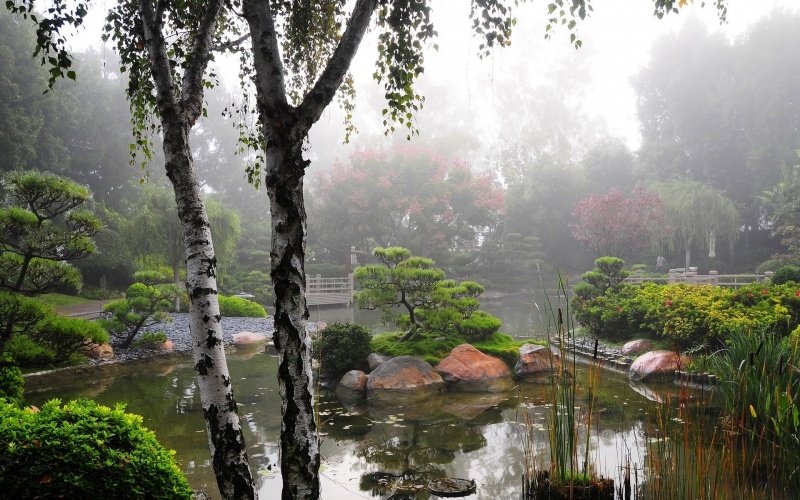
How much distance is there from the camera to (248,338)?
10.5 m

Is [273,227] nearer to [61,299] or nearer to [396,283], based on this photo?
[396,283]

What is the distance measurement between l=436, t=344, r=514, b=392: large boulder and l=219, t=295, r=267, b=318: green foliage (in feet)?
25.3

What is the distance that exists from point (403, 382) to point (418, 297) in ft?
5.48

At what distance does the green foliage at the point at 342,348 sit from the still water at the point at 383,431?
0.58 metres

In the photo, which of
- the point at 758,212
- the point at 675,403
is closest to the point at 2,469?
the point at 675,403

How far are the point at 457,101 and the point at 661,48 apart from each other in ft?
40.2

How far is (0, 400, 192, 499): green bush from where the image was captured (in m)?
1.66

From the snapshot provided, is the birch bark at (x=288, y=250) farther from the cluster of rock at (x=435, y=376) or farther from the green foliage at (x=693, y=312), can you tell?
the green foliage at (x=693, y=312)

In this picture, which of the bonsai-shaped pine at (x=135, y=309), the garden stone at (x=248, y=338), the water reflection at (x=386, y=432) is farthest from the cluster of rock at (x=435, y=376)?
the garden stone at (x=248, y=338)

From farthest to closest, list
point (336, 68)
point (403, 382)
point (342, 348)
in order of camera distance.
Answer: point (342, 348)
point (403, 382)
point (336, 68)

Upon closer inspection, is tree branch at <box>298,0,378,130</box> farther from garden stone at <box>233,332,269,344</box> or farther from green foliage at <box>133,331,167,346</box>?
garden stone at <box>233,332,269,344</box>

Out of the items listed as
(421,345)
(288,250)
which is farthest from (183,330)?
(288,250)

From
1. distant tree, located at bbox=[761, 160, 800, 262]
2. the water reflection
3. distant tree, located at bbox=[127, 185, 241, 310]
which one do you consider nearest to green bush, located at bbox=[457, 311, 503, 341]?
the water reflection

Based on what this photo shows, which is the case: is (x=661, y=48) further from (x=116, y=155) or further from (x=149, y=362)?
(x=149, y=362)
